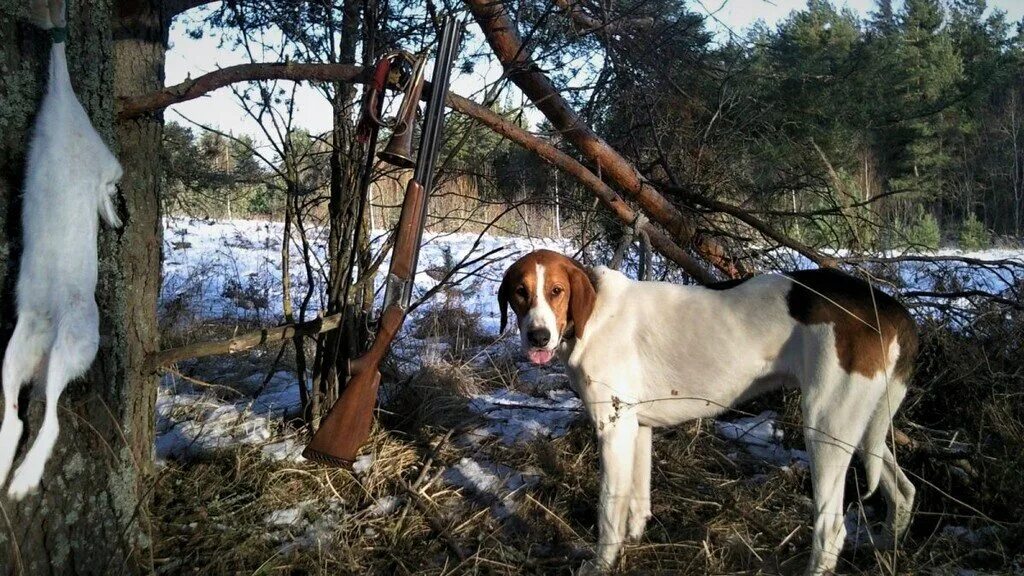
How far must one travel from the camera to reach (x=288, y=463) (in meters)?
3.27

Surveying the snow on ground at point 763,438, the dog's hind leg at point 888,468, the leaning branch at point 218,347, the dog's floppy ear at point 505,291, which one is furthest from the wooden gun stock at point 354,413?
the snow on ground at point 763,438

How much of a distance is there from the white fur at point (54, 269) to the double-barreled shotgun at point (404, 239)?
92 cm

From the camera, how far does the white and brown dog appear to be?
263 cm

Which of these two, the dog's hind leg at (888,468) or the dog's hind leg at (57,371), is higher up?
the dog's hind leg at (57,371)

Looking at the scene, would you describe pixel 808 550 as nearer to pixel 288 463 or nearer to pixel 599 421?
pixel 599 421

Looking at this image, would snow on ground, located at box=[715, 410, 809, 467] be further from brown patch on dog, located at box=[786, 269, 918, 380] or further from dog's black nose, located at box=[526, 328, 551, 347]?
dog's black nose, located at box=[526, 328, 551, 347]

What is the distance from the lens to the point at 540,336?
2746mm

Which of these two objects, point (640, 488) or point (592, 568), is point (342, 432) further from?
point (640, 488)

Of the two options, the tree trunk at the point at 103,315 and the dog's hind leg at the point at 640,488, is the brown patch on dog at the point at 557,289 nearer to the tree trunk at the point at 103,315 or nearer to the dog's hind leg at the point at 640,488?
the dog's hind leg at the point at 640,488

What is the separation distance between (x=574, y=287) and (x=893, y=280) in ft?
8.99

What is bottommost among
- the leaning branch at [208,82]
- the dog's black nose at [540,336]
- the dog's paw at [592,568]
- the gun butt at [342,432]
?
the dog's paw at [592,568]

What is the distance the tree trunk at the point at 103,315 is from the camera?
70.1 inches

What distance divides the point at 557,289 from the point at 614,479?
0.87 meters

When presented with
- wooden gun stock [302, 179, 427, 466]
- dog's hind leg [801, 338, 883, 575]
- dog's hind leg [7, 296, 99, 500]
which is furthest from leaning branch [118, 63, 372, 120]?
dog's hind leg [801, 338, 883, 575]
